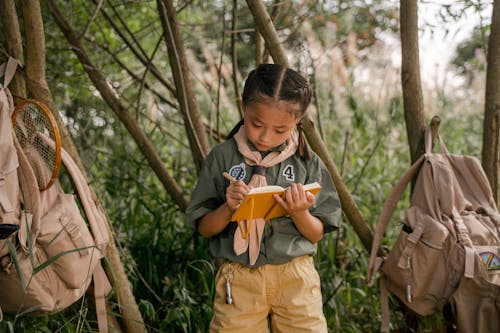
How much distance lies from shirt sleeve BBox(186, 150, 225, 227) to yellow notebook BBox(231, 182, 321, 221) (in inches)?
9.1

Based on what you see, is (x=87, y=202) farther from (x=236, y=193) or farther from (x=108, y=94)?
(x=108, y=94)

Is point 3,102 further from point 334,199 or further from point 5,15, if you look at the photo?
point 334,199

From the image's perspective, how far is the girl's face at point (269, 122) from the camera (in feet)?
6.39

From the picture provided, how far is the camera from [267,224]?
2129 mm

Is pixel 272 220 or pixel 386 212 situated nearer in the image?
pixel 272 220

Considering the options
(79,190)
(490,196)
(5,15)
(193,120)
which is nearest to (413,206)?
(490,196)

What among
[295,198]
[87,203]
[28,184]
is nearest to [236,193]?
[295,198]

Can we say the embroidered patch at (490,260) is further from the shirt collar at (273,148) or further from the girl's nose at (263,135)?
the girl's nose at (263,135)

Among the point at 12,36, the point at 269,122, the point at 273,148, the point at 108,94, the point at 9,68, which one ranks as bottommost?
the point at 273,148

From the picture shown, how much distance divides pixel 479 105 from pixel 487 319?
4735 mm

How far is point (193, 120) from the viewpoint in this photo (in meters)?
2.76

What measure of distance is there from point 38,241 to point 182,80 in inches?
43.9

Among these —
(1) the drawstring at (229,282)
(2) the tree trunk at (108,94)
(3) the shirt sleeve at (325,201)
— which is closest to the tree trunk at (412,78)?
(3) the shirt sleeve at (325,201)

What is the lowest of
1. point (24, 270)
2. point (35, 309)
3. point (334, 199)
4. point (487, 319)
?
point (487, 319)
